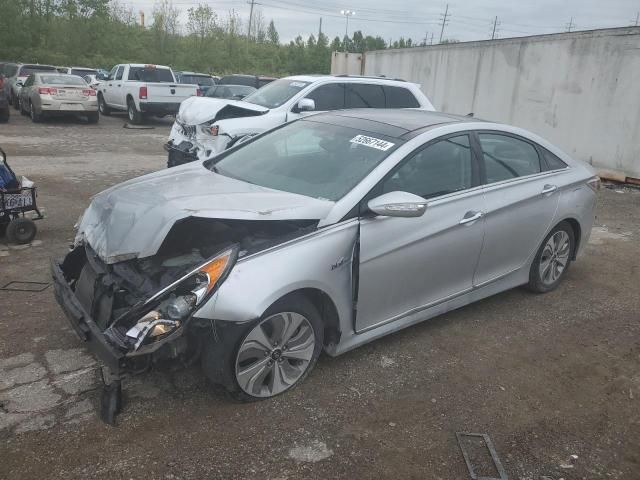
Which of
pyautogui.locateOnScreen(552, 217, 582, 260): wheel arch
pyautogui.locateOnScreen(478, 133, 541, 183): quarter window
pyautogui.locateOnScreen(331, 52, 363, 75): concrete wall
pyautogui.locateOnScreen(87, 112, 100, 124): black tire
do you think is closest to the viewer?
pyautogui.locateOnScreen(478, 133, 541, 183): quarter window

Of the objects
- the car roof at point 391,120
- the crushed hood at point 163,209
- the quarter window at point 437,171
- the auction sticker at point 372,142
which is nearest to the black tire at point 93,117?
the car roof at point 391,120

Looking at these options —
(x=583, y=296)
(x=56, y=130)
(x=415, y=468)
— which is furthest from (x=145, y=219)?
(x=56, y=130)

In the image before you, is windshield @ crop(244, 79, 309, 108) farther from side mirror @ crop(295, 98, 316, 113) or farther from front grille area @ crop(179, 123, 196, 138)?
front grille area @ crop(179, 123, 196, 138)

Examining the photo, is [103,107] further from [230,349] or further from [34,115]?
[230,349]

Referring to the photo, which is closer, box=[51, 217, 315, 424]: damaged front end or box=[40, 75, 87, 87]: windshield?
box=[51, 217, 315, 424]: damaged front end

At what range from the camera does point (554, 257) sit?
493 cm

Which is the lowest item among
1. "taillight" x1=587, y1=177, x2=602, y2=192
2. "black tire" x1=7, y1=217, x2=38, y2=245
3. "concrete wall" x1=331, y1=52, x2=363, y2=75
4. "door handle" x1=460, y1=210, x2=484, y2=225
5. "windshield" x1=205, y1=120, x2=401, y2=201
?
"black tire" x1=7, y1=217, x2=38, y2=245

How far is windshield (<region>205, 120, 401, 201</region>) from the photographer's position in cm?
359

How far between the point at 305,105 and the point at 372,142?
462 centimetres

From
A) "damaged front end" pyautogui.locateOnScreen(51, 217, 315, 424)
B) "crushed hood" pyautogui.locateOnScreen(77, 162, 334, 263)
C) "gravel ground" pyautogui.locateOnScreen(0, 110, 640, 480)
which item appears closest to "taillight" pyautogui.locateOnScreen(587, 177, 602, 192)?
"gravel ground" pyautogui.locateOnScreen(0, 110, 640, 480)

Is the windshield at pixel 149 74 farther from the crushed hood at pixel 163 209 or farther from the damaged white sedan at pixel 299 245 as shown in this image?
the crushed hood at pixel 163 209

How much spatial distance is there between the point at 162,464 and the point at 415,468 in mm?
1236

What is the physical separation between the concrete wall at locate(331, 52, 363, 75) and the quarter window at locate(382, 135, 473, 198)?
1702 cm

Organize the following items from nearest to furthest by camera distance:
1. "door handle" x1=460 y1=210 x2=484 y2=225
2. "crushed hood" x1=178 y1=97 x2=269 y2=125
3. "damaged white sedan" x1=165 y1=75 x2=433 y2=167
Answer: "door handle" x1=460 y1=210 x2=484 y2=225 → "damaged white sedan" x1=165 y1=75 x2=433 y2=167 → "crushed hood" x1=178 y1=97 x2=269 y2=125
